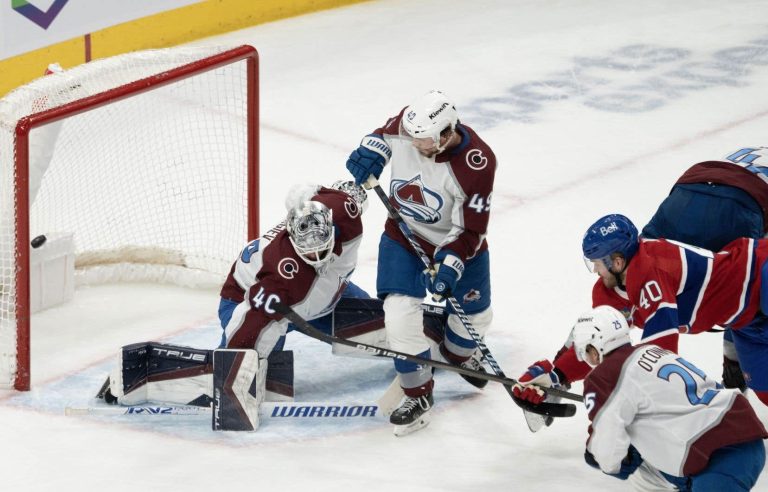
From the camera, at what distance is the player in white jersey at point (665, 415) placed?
346 centimetres

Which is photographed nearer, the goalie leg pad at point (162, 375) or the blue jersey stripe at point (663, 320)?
the blue jersey stripe at point (663, 320)

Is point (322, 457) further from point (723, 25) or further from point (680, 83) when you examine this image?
point (723, 25)

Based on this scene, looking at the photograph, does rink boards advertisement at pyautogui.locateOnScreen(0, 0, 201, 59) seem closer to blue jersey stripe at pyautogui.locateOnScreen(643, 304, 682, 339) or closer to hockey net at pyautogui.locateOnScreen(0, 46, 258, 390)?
hockey net at pyautogui.locateOnScreen(0, 46, 258, 390)

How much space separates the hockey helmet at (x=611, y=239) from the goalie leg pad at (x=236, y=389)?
3.37ft

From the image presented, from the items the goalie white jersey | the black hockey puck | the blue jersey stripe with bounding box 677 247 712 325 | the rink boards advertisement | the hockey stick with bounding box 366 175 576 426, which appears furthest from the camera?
the rink boards advertisement

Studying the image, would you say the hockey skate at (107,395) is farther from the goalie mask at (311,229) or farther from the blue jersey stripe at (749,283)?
the blue jersey stripe at (749,283)

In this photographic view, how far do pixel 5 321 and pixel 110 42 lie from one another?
9.97 ft

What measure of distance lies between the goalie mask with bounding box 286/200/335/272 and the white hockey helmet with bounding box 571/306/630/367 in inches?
34.0

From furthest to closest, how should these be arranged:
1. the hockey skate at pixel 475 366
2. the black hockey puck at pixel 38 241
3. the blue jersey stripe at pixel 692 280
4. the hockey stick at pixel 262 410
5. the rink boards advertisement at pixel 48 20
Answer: the rink boards advertisement at pixel 48 20
the black hockey puck at pixel 38 241
the hockey skate at pixel 475 366
the hockey stick at pixel 262 410
the blue jersey stripe at pixel 692 280

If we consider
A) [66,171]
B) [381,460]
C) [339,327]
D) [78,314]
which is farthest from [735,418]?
[66,171]

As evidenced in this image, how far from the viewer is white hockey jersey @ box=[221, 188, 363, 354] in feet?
13.8

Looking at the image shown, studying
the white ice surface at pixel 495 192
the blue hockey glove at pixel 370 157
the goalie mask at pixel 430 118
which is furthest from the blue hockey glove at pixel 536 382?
the blue hockey glove at pixel 370 157

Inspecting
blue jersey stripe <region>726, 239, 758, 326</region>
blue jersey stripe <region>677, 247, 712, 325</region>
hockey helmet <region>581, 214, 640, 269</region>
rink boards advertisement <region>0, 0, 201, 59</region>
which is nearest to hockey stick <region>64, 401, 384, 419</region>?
hockey helmet <region>581, 214, 640, 269</region>

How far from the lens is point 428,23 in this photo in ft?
27.7
